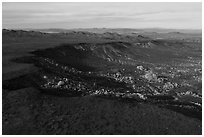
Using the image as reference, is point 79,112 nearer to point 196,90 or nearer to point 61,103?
point 61,103

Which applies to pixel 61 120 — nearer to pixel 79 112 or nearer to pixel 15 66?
pixel 79 112

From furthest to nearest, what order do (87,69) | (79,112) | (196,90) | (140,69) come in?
(140,69)
(87,69)
(196,90)
(79,112)

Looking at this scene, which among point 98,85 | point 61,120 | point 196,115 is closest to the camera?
point 61,120

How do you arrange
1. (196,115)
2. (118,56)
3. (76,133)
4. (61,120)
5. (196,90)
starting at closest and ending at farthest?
(76,133)
(61,120)
(196,115)
(196,90)
(118,56)

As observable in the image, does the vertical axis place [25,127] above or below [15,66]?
below

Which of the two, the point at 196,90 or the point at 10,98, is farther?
the point at 196,90

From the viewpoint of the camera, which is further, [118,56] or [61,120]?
[118,56]

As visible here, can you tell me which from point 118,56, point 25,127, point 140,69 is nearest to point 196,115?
point 25,127

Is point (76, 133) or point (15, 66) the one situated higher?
point (15, 66)

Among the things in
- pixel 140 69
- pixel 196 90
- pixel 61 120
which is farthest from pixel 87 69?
pixel 61 120
